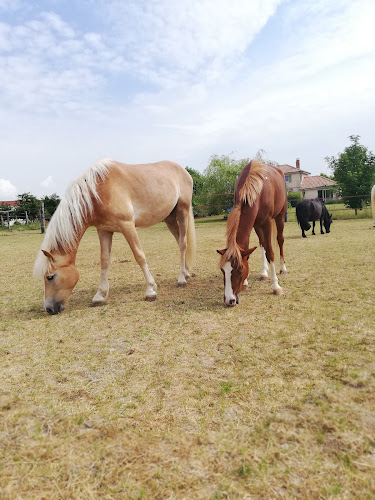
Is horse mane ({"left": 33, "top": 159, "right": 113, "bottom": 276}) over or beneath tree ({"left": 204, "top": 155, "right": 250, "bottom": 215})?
beneath

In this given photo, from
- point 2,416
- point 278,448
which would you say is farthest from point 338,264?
point 2,416

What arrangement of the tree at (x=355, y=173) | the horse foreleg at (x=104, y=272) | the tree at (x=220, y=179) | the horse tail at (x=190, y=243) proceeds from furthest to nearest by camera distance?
the tree at (x=220, y=179), the tree at (x=355, y=173), the horse tail at (x=190, y=243), the horse foreleg at (x=104, y=272)

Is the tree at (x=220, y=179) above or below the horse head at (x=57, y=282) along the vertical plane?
above

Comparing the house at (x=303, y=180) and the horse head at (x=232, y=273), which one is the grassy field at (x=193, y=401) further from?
the house at (x=303, y=180)

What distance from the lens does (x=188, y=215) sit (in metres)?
5.41

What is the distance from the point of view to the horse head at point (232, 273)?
3504 mm

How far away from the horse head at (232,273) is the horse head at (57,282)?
186cm

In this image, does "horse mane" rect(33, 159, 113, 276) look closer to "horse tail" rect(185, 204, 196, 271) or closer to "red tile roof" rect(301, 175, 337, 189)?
"horse tail" rect(185, 204, 196, 271)

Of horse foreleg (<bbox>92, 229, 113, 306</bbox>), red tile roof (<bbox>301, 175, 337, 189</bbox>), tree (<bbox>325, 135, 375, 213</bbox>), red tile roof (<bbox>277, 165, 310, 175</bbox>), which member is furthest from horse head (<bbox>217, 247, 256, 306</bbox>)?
red tile roof (<bbox>277, 165, 310, 175</bbox>)

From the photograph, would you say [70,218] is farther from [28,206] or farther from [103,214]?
[28,206]

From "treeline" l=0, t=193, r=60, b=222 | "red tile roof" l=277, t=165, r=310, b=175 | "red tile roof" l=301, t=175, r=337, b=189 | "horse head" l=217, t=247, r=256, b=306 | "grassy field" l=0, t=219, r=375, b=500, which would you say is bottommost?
→ "grassy field" l=0, t=219, r=375, b=500

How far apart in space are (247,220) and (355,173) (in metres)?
19.7

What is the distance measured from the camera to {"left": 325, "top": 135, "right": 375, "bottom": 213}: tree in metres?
19.8

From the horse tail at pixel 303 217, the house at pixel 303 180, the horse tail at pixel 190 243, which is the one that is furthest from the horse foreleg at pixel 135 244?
the house at pixel 303 180
